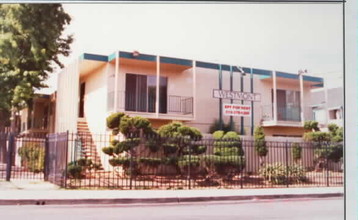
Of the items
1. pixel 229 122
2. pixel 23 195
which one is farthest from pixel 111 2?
pixel 229 122

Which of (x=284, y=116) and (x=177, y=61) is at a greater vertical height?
(x=177, y=61)

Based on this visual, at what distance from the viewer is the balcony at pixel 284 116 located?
41.8ft

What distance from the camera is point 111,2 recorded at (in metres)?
5.80

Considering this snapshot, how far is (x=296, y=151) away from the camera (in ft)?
38.0

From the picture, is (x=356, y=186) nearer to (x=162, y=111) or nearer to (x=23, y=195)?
(x=23, y=195)

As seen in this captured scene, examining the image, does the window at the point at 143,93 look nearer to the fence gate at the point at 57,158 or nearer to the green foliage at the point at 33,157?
the fence gate at the point at 57,158

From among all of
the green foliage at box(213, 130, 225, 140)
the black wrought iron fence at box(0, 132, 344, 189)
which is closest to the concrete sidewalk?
the black wrought iron fence at box(0, 132, 344, 189)

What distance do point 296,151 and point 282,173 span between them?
1197mm

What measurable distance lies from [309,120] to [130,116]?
5.66 m

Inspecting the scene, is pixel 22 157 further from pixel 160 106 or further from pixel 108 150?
pixel 160 106

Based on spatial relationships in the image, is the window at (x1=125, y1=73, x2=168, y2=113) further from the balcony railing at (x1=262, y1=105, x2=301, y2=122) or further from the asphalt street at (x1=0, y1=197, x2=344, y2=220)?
the asphalt street at (x1=0, y1=197, x2=344, y2=220)

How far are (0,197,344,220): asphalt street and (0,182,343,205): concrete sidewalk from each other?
0.34m

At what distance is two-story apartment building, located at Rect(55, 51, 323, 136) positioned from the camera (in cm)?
1144

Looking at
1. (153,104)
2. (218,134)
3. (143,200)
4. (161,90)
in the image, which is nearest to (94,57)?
(153,104)
